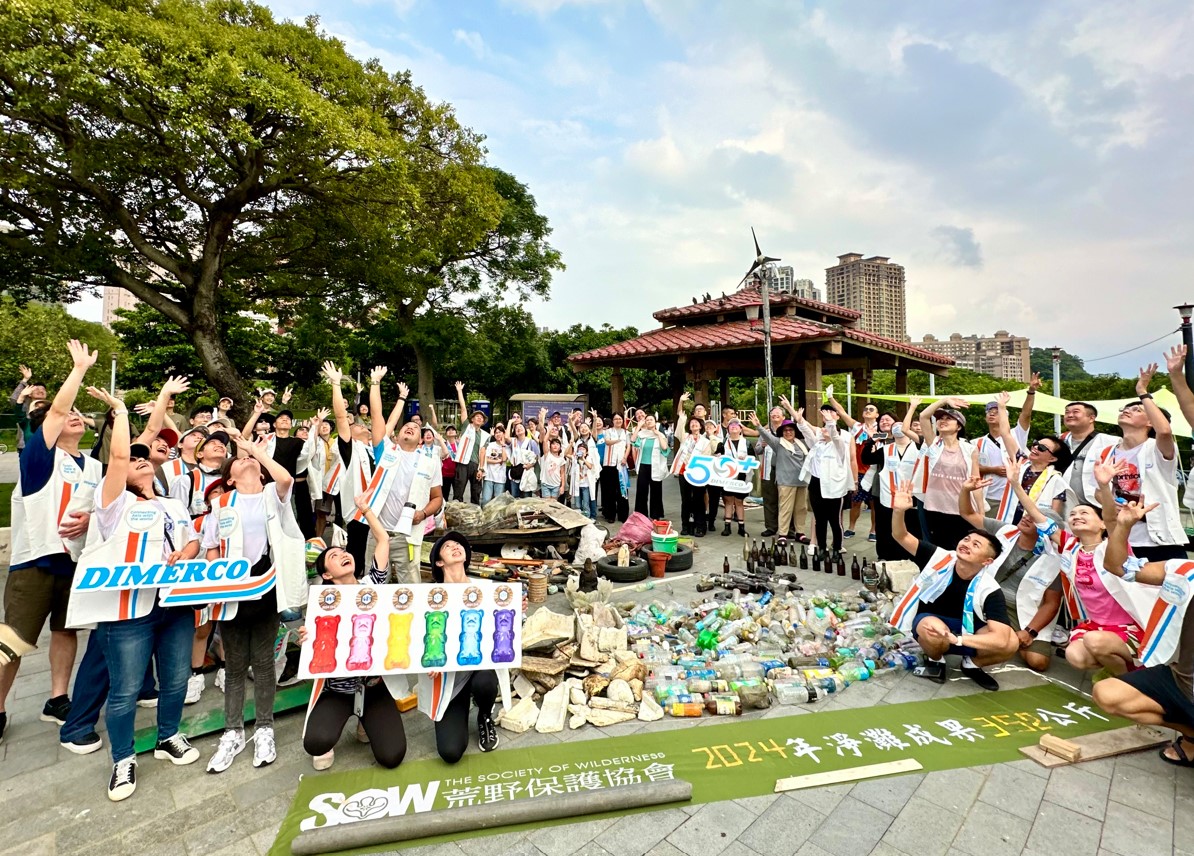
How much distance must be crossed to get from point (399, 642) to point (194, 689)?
2074 mm

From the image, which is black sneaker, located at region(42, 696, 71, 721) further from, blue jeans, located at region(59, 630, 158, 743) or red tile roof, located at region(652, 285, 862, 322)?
red tile roof, located at region(652, 285, 862, 322)

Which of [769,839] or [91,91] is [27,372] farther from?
[769,839]

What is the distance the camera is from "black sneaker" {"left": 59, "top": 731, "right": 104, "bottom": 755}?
367cm

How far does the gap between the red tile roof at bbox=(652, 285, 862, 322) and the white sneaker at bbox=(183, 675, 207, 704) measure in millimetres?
12719

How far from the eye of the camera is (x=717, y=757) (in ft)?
11.8

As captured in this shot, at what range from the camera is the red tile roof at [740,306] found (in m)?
14.4

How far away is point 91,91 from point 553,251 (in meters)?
17.0

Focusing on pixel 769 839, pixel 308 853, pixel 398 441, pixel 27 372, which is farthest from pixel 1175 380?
pixel 27 372

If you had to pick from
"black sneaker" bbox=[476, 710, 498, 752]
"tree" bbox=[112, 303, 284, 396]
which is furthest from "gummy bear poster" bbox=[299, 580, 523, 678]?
"tree" bbox=[112, 303, 284, 396]

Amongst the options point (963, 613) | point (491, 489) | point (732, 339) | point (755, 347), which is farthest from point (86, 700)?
point (732, 339)

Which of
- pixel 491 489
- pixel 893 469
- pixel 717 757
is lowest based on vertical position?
pixel 717 757

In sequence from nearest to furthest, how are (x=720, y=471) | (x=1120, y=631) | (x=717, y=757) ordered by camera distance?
(x=717, y=757) → (x=1120, y=631) → (x=720, y=471)

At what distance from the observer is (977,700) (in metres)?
4.30

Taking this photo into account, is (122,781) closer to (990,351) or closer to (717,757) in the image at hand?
(717,757)
